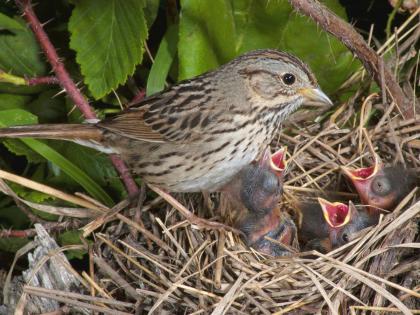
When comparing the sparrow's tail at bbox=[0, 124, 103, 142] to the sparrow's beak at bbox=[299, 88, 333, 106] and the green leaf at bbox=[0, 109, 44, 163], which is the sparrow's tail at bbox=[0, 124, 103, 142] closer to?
the green leaf at bbox=[0, 109, 44, 163]

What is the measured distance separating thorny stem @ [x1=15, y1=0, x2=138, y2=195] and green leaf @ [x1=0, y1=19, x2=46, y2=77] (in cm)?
28

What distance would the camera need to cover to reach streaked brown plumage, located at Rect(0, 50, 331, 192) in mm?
3725

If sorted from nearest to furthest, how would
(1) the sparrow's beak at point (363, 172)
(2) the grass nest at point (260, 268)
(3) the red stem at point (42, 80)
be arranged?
(2) the grass nest at point (260, 268)
(1) the sparrow's beak at point (363, 172)
(3) the red stem at point (42, 80)

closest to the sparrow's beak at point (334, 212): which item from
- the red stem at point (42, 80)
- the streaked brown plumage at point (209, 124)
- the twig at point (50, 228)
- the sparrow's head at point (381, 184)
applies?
the sparrow's head at point (381, 184)

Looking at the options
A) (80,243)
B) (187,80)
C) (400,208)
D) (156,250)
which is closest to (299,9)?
(187,80)

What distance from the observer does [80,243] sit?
13.4 feet

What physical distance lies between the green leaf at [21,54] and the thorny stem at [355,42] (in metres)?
1.30

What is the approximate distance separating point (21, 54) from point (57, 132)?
55 centimetres

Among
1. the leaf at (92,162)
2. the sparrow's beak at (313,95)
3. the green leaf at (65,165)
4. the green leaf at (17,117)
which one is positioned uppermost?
the sparrow's beak at (313,95)

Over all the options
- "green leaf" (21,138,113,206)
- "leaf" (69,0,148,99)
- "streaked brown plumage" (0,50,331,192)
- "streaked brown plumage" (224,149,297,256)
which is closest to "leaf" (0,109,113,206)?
"green leaf" (21,138,113,206)

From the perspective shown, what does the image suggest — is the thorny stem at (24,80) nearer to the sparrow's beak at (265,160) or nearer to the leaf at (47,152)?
the leaf at (47,152)

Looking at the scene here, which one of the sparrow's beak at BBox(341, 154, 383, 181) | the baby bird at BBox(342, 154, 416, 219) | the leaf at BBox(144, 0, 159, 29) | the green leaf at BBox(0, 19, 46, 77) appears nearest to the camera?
the baby bird at BBox(342, 154, 416, 219)

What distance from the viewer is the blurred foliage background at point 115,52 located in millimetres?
3914

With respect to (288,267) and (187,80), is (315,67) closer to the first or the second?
(187,80)
